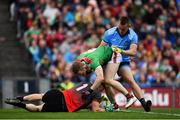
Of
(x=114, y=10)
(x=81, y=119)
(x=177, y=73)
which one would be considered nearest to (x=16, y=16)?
(x=114, y=10)

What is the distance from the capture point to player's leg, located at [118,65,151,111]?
19.3 m

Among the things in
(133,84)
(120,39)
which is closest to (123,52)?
(120,39)

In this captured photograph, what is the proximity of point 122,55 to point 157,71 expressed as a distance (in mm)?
9755

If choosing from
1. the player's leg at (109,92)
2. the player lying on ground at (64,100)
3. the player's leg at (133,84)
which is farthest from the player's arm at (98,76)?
the player's leg at (133,84)

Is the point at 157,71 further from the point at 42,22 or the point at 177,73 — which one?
the point at 42,22

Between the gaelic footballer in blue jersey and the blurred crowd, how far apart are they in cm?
753

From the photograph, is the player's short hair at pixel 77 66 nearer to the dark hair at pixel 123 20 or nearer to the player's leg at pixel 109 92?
the player's leg at pixel 109 92

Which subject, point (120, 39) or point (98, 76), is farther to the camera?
point (120, 39)

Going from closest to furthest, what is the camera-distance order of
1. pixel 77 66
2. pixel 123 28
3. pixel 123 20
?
1. pixel 77 66
2. pixel 123 20
3. pixel 123 28

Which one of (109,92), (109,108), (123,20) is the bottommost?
(109,108)

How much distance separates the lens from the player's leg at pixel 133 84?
1927cm

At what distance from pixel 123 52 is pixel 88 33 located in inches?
420

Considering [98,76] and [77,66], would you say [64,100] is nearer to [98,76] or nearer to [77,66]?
[77,66]

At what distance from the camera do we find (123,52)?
1911cm
